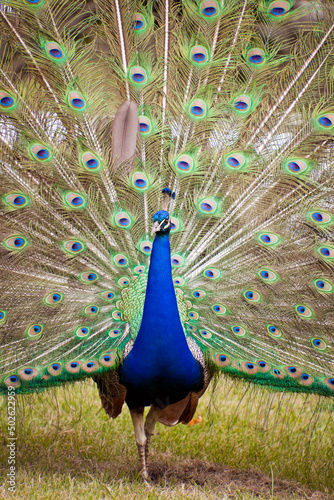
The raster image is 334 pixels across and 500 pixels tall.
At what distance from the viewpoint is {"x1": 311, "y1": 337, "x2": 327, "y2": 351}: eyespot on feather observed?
3.45m

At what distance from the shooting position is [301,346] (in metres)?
3.51

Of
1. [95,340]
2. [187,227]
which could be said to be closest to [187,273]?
[187,227]

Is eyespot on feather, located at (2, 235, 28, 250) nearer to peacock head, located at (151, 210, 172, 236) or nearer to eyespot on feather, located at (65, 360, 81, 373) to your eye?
eyespot on feather, located at (65, 360, 81, 373)

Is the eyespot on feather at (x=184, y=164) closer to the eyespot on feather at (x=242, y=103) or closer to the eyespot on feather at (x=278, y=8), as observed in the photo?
the eyespot on feather at (x=242, y=103)

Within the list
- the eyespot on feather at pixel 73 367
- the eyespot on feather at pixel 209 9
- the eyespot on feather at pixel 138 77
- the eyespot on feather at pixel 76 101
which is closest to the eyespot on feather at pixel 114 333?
the eyespot on feather at pixel 73 367

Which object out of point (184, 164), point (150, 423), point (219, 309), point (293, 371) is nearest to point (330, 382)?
point (293, 371)

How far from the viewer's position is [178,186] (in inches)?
140

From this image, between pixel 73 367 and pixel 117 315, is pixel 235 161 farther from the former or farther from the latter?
pixel 73 367

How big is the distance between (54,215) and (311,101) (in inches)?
67.3

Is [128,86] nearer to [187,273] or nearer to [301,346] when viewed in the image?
[187,273]

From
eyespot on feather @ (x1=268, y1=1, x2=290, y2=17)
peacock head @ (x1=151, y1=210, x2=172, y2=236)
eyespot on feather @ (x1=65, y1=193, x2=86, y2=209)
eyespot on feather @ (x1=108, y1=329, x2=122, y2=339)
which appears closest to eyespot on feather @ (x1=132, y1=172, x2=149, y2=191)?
eyespot on feather @ (x1=65, y1=193, x2=86, y2=209)

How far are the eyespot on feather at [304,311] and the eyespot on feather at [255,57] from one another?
1.51 meters

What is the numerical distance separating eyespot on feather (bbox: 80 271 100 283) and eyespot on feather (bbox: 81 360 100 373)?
0.53 meters

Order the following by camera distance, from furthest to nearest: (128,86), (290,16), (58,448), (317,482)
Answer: (58,448), (317,482), (128,86), (290,16)
